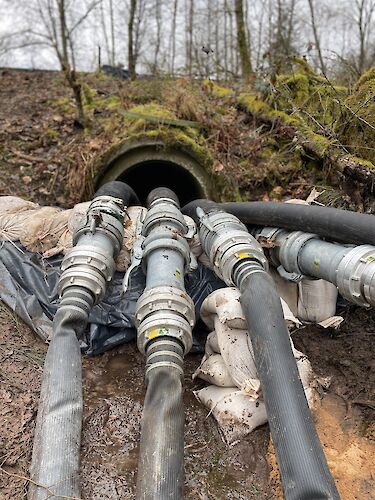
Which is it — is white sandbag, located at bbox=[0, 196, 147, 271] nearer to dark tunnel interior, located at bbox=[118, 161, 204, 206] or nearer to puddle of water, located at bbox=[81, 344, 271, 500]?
puddle of water, located at bbox=[81, 344, 271, 500]

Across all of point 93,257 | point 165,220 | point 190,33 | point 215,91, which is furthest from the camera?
point 190,33

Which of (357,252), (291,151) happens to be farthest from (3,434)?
(291,151)

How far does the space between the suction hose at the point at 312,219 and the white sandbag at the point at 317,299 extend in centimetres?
48

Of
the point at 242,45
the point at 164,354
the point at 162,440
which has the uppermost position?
the point at 242,45

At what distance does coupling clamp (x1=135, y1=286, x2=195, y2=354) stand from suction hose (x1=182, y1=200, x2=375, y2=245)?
98 centimetres

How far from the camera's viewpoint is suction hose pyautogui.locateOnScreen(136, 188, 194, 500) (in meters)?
1.81

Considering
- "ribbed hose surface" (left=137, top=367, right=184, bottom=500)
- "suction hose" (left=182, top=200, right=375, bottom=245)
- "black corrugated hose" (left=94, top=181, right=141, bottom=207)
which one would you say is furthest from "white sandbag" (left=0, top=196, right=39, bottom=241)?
"ribbed hose surface" (left=137, top=367, right=184, bottom=500)

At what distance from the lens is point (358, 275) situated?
2434 mm

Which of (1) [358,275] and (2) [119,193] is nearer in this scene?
(1) [358,275]

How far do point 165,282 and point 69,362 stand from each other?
698mm

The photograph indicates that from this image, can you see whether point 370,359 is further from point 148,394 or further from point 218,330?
point 148,394

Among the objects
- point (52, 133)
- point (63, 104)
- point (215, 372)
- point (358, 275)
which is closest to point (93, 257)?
point (215, 372)

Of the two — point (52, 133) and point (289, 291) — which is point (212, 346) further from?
point (52, 133)

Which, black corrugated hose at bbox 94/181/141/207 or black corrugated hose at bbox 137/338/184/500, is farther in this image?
black corrugated hose at bbox 94/181/141/207
